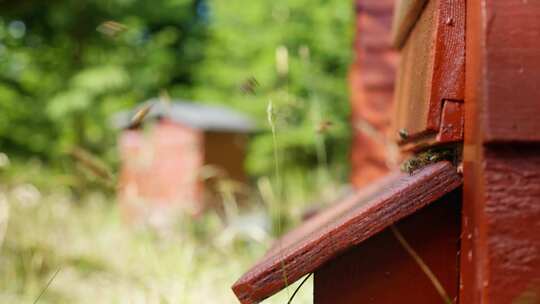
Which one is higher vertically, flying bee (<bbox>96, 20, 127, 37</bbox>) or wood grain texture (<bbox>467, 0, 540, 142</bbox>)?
flying bee (<bbox>96, 20, 127, 37</bbox>)

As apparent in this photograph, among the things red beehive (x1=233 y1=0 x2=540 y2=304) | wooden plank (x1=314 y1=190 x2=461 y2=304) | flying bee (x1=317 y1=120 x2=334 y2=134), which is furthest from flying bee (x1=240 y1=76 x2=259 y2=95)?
wooden plank (x1=314 y1=190 x2=461 y2=304)

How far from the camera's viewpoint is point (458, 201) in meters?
0.95

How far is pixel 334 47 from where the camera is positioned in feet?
50.7

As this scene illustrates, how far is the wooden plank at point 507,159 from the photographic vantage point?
2.49 ft

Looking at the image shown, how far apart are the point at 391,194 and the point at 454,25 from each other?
0.27m

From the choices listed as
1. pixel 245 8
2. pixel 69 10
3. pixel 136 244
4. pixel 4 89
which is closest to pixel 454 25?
pixel 136 244

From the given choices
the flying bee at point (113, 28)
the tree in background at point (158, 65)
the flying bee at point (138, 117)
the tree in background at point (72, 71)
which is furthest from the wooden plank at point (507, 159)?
the tree in background at point (72, 71)

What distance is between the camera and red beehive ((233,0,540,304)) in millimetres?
766

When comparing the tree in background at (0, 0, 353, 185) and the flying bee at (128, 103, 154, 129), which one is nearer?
→ the flying bee at (128, 103, 154, 129)

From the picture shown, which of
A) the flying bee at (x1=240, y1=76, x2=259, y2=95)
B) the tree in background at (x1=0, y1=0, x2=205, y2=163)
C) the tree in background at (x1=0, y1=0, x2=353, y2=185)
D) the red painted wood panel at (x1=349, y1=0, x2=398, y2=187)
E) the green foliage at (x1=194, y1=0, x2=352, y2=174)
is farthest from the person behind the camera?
the green foliage at (x1=194, y1=0, x2=352, y2=174)

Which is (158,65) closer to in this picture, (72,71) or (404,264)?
(72,71)

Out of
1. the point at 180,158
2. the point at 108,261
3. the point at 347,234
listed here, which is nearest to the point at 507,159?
the point at 347,234

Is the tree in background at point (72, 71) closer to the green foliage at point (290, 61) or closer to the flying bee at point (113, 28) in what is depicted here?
the green foliage at point (290, 61)

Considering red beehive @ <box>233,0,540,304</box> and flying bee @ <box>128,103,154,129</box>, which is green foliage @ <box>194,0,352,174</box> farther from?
red beehive @ <box>233,0,540,304</box>
